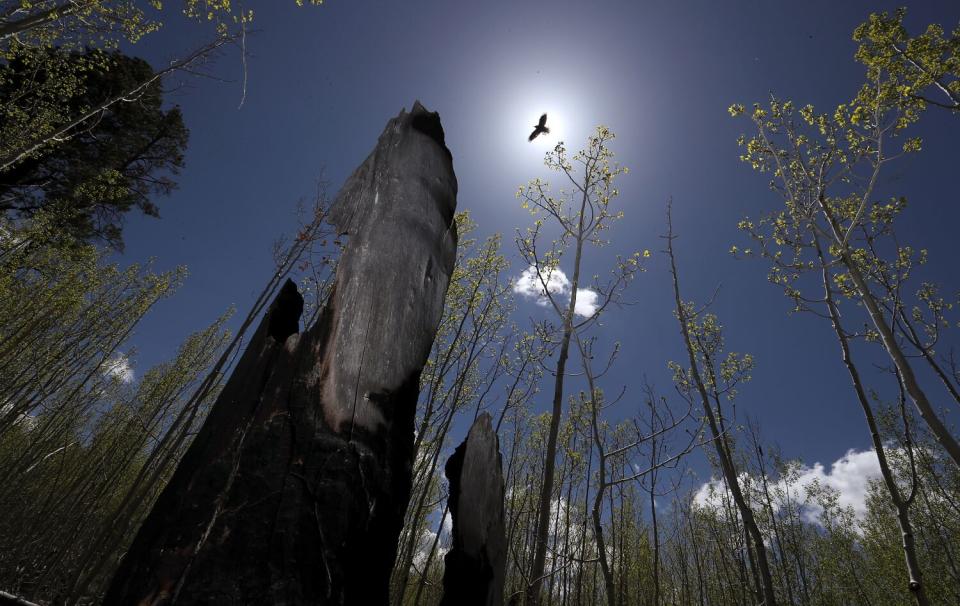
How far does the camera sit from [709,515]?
11.7 meters

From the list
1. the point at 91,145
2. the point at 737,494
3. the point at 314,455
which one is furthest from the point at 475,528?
the point at 91,145

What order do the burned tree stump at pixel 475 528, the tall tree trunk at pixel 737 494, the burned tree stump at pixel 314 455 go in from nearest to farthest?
the burned tree stump at pixel 314 455, the burned tree stump at pixel 475 528, the tall tree trunk at pixel 737 494

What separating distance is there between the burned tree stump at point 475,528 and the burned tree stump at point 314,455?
25 cm

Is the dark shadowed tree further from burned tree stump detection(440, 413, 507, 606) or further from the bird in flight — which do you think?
burned tree stump detection(440, 413, 507, 606)

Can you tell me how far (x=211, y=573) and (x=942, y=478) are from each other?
57.3 feet

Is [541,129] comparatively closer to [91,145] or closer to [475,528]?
[475,528]

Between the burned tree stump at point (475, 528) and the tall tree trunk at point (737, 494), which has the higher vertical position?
the tall tree trunk at point (737, 494)

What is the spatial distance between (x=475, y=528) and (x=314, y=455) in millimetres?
508

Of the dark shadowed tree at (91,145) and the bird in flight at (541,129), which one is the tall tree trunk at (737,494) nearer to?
the bird in flight at (541,129)

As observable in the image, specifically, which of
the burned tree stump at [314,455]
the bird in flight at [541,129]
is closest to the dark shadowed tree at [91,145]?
the bird in flight at [541,129]

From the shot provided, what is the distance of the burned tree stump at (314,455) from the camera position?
472mm

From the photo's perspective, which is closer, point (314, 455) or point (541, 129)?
point (314, 455)

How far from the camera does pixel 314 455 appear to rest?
22.7 inches

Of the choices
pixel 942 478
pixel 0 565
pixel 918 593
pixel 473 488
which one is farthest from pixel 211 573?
pixel 942 478
